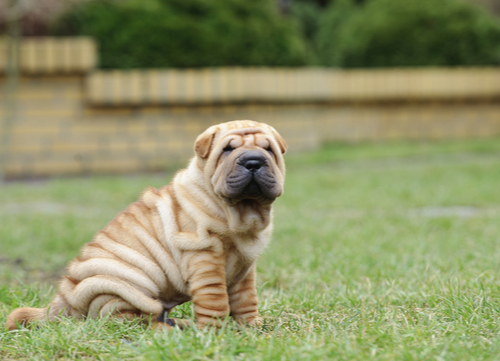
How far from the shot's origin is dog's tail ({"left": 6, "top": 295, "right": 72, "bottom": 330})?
2.77 m

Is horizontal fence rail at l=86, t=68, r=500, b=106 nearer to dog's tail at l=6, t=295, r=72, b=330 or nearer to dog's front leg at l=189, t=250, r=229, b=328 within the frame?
dog's tail at l=6, t=295, r=72, b=330

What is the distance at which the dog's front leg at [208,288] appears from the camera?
2586 millimetres

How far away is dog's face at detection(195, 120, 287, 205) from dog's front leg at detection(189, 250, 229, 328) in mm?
272

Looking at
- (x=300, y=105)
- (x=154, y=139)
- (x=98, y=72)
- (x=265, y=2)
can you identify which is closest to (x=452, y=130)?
(x=300, y=105)

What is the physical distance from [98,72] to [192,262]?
289 inches

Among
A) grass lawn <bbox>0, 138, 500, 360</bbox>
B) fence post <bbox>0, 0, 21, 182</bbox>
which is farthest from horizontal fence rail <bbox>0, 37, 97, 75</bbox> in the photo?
grass lawn <bbox>0, 138, 500, 360</bbox>

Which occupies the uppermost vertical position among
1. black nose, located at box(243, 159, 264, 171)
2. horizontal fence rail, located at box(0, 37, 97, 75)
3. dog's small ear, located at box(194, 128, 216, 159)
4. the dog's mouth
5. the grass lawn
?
horizontal fence rail, located at box(0, 37, 97, 75)

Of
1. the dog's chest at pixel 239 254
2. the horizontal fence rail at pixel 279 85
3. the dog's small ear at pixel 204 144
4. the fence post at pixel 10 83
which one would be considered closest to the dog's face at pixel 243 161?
the dog's small ear at pixel 204 144

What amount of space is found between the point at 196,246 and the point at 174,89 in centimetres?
700

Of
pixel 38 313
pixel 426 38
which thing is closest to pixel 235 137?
pixel 38 313

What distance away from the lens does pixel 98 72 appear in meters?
9.37

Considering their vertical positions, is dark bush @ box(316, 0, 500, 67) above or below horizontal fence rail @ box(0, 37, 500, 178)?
above

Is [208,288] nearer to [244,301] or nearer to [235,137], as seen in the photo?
[244,301]

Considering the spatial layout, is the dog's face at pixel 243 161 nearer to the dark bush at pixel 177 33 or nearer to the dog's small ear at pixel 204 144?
the dog's small ear at pixel 204 144
